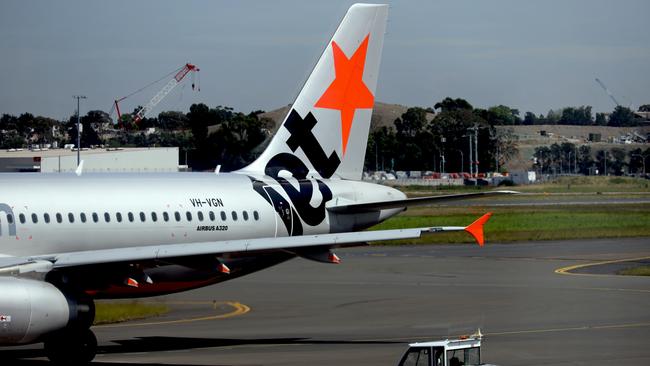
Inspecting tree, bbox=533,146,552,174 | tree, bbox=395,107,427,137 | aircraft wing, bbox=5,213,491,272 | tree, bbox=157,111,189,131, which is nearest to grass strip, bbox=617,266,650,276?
tree, bbox=533,146,552,174

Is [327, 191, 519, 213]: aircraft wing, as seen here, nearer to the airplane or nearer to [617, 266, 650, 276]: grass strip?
the airplane

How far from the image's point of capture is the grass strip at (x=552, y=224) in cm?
7831

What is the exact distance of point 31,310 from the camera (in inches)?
1099

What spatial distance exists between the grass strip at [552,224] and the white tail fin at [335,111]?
3571 centimetres

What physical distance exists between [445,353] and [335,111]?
17.6 m

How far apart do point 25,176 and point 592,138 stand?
30.8m

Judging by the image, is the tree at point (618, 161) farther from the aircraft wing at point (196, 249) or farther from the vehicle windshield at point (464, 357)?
the vehicle windshield at point (464, 357)

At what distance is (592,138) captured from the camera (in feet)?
184

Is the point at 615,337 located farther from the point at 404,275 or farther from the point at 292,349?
the point at 404,275

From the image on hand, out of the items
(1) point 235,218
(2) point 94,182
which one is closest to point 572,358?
(1) point 235,218

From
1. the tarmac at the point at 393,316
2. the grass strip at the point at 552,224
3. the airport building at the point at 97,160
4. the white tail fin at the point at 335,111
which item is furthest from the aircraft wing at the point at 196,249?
the grass strip at the point at 552,224

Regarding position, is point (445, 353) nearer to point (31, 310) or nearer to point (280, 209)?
point (31, 310)

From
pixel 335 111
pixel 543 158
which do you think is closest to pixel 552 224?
pixel 543 158

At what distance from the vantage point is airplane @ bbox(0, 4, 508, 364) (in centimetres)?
2980
